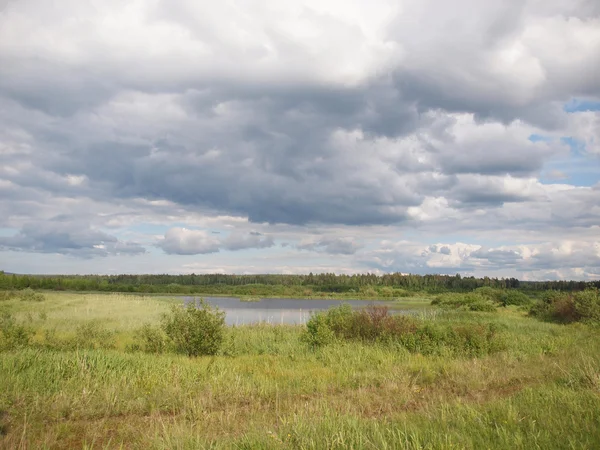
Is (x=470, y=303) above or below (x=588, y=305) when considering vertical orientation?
below

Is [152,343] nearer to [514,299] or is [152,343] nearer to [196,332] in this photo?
[196,332]

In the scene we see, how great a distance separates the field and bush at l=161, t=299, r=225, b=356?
99.3 inches

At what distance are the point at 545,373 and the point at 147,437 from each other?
11.0 meters

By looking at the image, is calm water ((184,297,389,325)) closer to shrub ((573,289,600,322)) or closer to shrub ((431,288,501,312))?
shrub ((431,288,501,312))

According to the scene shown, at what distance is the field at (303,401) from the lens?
239 inches

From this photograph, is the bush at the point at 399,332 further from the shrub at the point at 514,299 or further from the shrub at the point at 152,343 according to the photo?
the shrub at the point at 514,299

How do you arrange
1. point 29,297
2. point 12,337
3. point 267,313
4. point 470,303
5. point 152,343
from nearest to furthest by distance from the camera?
1. point 12,337
2. point 152,343
3. point 470,303
4. point 29,297
5. point 267,313

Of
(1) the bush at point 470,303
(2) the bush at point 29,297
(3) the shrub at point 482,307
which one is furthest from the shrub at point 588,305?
(2) the bush at point 29,297

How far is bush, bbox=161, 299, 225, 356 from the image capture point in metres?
18.4

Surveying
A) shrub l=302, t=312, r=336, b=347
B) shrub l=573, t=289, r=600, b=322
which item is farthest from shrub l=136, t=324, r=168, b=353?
shrub l=573, t=289, r=600, b=322

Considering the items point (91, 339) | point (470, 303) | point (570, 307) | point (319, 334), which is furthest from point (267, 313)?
point (91, 339)

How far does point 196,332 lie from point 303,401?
30.9ft

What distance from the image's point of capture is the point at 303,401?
10.3 meters

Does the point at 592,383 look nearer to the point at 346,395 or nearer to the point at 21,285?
the point at 346,395
